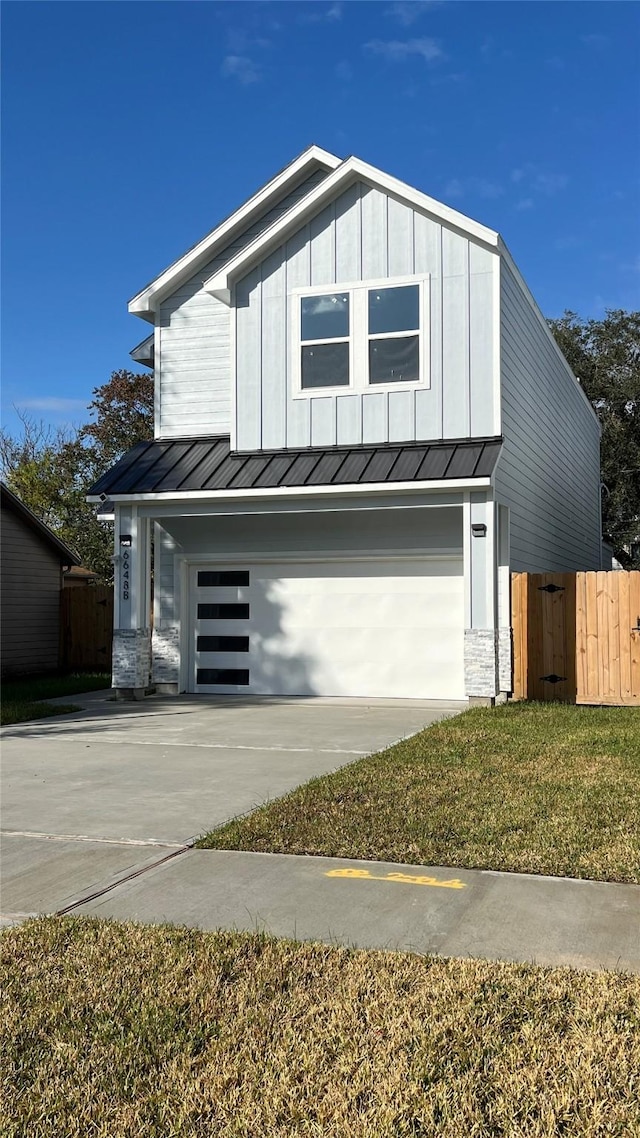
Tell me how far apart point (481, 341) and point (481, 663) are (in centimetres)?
445

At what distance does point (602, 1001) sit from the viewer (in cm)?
344

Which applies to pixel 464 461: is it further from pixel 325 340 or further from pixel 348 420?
pixel 325 340

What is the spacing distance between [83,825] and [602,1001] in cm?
406

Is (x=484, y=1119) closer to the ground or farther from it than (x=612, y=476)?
closer to the ground

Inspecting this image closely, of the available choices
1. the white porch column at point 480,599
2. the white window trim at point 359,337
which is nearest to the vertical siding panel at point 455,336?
the white window trim at point 359,337

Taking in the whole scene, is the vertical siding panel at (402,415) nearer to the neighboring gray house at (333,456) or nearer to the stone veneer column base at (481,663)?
the neighboring gray house at (333,456)

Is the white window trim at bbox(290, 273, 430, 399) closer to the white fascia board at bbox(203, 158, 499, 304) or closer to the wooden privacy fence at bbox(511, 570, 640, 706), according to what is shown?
the white fascia board at bbox(203, 158, 499, 304)

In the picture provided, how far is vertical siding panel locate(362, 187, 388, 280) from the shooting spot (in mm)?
13508

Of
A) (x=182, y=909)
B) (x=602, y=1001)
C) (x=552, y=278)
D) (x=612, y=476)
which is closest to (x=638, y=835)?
(x=602, y=1001)

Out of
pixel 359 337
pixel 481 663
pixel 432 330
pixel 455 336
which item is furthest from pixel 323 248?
pixel 481 663

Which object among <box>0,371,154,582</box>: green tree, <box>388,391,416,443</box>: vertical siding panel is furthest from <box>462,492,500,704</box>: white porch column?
<box>0,371,154,582</box>: green tree

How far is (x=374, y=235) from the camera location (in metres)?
13.6

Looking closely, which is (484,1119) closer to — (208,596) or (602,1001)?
(602,1001)

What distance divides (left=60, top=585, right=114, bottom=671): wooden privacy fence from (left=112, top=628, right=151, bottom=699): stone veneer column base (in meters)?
6.01
